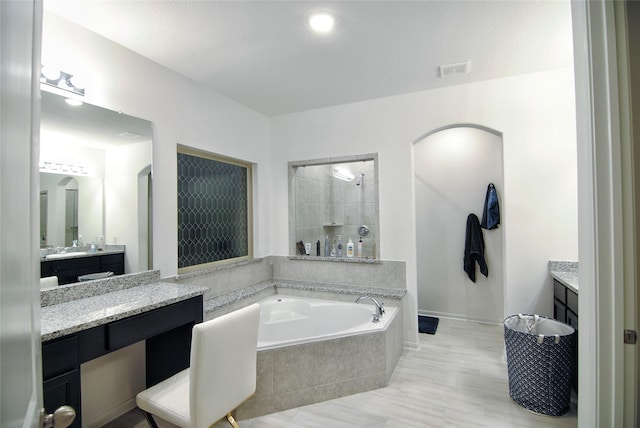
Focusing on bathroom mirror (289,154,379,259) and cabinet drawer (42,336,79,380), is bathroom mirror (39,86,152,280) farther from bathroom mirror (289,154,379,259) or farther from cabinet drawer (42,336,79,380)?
bathroom mirror (289,154,379,259)

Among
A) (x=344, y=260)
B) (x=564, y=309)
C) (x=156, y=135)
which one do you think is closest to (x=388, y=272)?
(x=344, y=260)

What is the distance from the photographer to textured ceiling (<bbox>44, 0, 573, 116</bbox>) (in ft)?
6.14

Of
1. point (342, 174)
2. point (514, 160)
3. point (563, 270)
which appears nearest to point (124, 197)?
point (342, 174)

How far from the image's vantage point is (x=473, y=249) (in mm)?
3904

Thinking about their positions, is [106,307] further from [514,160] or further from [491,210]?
[491,210]

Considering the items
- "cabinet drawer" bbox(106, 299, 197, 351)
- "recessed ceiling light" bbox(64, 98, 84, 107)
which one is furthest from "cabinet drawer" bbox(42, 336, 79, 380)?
"recessed ceiling light" bbox(64, 98, 84, 107)

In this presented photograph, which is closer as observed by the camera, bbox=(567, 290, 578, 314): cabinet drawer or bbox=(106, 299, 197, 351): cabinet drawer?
bbox=(106, 299, 197, 351): cabinet drawer

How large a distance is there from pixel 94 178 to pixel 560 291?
12.2ft

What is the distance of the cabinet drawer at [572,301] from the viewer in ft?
7.18

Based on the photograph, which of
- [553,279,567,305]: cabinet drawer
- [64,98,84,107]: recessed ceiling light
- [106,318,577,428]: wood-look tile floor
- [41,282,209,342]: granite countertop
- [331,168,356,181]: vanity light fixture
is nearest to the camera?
[41,282,209,342]: granite countertop

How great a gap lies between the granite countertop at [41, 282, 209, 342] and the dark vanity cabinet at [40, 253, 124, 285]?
16 centimetres

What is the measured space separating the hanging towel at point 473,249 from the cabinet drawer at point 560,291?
3.85 ft

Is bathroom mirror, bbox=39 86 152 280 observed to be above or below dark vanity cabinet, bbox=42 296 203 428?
→ above

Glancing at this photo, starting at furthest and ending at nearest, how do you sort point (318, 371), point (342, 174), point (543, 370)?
point (342, 174) → point (318, 371) → point (543, 370)
